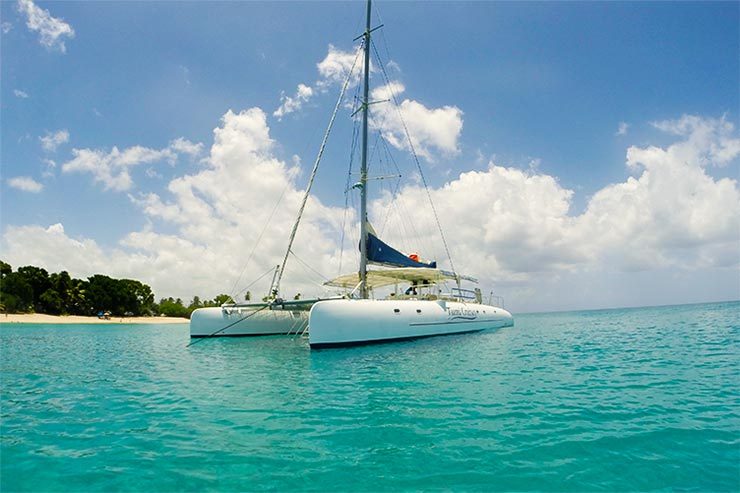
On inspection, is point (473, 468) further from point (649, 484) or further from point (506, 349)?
point (506, 349)

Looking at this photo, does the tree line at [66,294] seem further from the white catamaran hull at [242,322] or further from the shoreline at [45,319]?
the white catamaran hull at [242,322]

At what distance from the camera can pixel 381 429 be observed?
6.22 metres

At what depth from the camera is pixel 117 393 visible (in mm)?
9266

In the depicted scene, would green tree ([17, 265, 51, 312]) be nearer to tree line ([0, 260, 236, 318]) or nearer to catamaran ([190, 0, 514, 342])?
tree line ([0, 260, 236, 318])

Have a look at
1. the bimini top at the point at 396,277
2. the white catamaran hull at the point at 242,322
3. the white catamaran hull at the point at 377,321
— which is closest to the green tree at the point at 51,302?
the white catamaran hull at the point at 242,322

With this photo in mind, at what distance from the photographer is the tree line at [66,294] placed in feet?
204

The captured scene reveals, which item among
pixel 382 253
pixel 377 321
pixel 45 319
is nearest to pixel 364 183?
pixel 382 253

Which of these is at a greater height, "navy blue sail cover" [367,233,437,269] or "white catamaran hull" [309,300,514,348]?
"navy blue sail cover" [367,233,437,269]

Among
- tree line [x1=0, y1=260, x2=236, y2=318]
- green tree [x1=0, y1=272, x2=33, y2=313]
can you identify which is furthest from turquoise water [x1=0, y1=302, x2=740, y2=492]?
green tree [x1=0, y1=272, x2=33, y2=313]

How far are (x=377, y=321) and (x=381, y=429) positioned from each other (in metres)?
12.9

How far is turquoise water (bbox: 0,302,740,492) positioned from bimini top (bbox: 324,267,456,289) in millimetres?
13504

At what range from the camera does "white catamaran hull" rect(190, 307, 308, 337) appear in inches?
1025

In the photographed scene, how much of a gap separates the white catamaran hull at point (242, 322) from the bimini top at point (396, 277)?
13.2ft

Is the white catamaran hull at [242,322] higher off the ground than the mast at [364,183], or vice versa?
the mast at [364,183]
